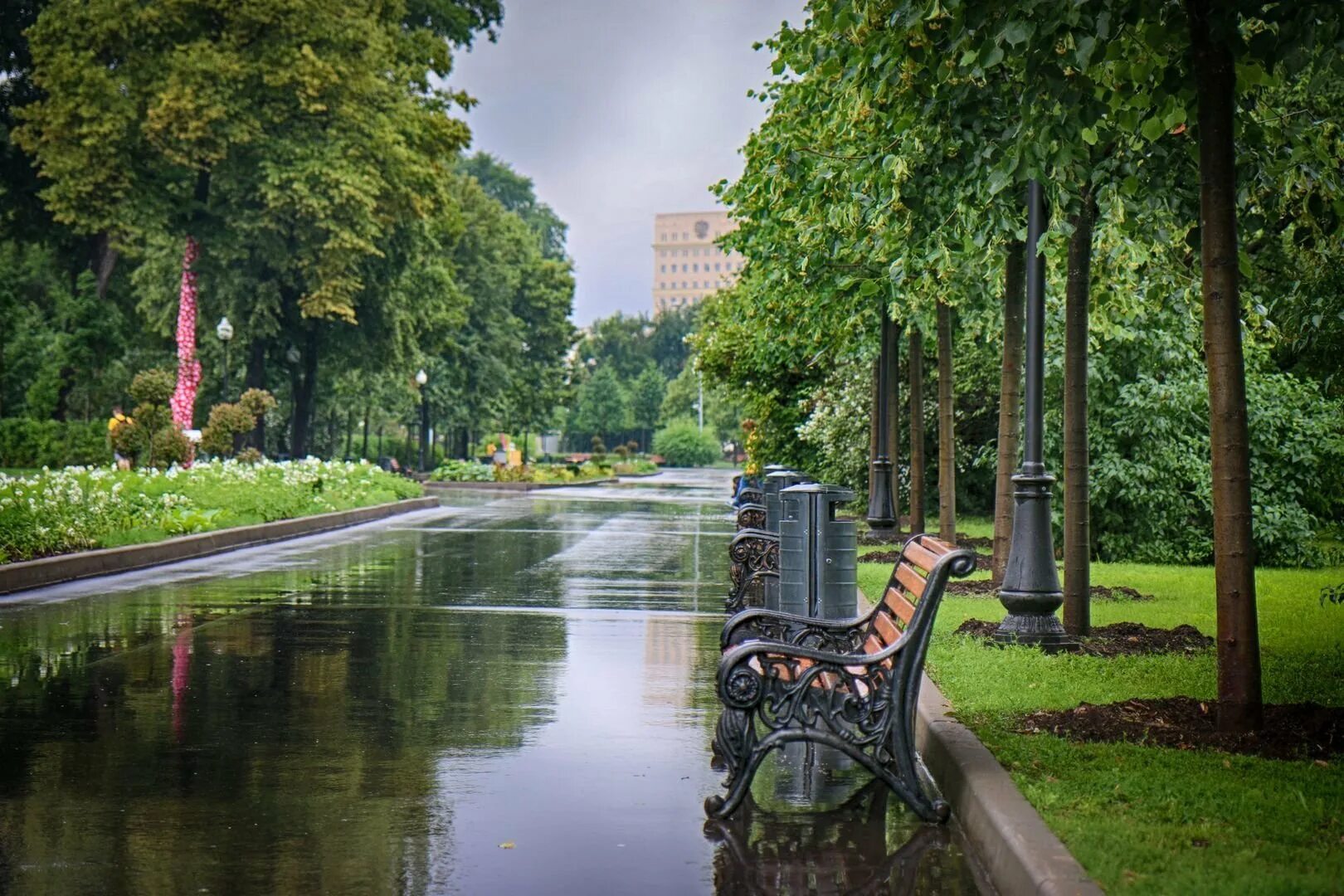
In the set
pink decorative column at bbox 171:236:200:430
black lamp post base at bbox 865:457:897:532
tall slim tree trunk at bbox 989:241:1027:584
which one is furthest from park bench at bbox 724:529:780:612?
pink decorative column at bbox 171:236:200:430

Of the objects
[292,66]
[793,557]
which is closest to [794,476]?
[793,557]

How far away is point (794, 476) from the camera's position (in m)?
16.5

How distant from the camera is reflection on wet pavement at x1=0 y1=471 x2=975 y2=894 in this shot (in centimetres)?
585

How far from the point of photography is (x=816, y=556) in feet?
35.4

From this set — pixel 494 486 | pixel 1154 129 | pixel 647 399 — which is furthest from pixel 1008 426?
pixel 647 399

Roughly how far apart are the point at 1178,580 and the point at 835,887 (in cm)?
1286

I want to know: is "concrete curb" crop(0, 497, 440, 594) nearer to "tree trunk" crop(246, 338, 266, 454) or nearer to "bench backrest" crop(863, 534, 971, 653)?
"bench backrest" crop(863, 534, 971, 653)

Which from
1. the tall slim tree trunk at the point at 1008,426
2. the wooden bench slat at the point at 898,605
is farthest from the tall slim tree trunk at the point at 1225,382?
the tall slim tree trunk at the point at 1008,426

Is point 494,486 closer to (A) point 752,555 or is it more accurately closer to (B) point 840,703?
(A) point 752,555

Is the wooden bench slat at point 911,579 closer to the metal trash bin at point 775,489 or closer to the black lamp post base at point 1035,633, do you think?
the black lamp post base at point 1035,633

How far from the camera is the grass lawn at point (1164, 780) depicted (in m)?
5.39

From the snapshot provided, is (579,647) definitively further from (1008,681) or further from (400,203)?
(400,203)

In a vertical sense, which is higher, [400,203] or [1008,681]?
[400,203]

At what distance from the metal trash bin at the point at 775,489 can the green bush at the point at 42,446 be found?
36.2 meters
